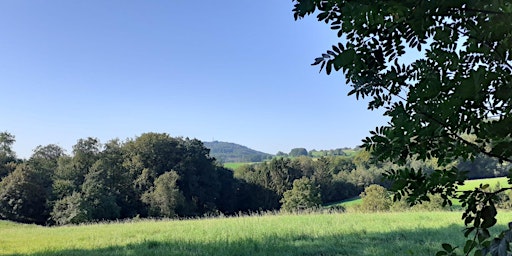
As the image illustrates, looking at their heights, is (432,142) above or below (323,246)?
above

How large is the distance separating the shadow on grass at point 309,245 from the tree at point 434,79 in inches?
180

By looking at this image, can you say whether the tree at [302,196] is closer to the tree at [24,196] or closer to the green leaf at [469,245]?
the tree at [24,196]

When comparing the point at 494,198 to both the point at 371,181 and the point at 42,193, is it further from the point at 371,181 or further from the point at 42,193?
the point at 371,181

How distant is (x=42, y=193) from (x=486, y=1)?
30683mm

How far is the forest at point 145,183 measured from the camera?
80.6ft

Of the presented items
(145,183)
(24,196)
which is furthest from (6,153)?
(145,183)

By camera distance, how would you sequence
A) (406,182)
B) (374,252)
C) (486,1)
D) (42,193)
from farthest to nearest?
1. (42,193)
2. (374,252)
3. (406,182)
4. (486,1)

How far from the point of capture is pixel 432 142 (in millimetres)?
1085

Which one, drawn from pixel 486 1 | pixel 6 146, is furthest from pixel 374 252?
pixel 6 146

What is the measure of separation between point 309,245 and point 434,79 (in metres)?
5.66

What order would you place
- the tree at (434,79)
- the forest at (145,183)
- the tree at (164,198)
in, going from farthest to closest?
the tree at (164,198)
the forest at (145,183)
the tree at (434,79)

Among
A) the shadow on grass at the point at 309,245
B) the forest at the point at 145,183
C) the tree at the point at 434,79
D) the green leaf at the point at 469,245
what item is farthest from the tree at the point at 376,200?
the green leaf at the point at 469,245

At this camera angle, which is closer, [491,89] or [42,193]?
[491,89]

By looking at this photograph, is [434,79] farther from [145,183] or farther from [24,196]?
[145,183]
